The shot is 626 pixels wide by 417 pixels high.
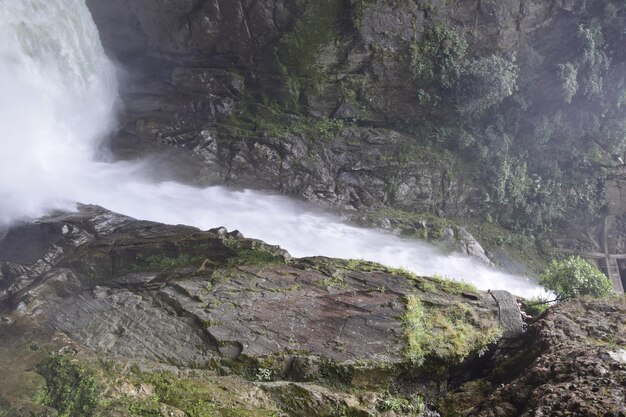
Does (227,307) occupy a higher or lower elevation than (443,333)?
lower

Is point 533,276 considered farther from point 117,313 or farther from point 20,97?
point 20,97

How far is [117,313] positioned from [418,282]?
21.7 ft

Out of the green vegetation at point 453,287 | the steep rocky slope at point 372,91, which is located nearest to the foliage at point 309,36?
the steep rocky slope at point 372,91

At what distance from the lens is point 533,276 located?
19.9 metres

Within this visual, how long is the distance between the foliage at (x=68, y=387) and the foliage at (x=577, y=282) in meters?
11.7

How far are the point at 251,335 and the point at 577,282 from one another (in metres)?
9.11

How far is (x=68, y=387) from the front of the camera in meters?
7.94

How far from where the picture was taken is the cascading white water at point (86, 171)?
15.2 m

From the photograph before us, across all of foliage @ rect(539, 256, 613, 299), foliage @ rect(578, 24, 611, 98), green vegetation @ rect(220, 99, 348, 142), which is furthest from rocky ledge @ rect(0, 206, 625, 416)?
foliage @ rect(578, 24, 611, 98)

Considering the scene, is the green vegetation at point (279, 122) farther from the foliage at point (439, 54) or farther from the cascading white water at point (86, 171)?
the foliage at point (439, 54)

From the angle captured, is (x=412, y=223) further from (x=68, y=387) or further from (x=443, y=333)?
(x=68, y=387)

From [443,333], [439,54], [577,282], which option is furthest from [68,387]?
[439,54]

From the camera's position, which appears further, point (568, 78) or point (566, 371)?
point (568, 78)

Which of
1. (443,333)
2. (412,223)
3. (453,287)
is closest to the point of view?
(443,333)
